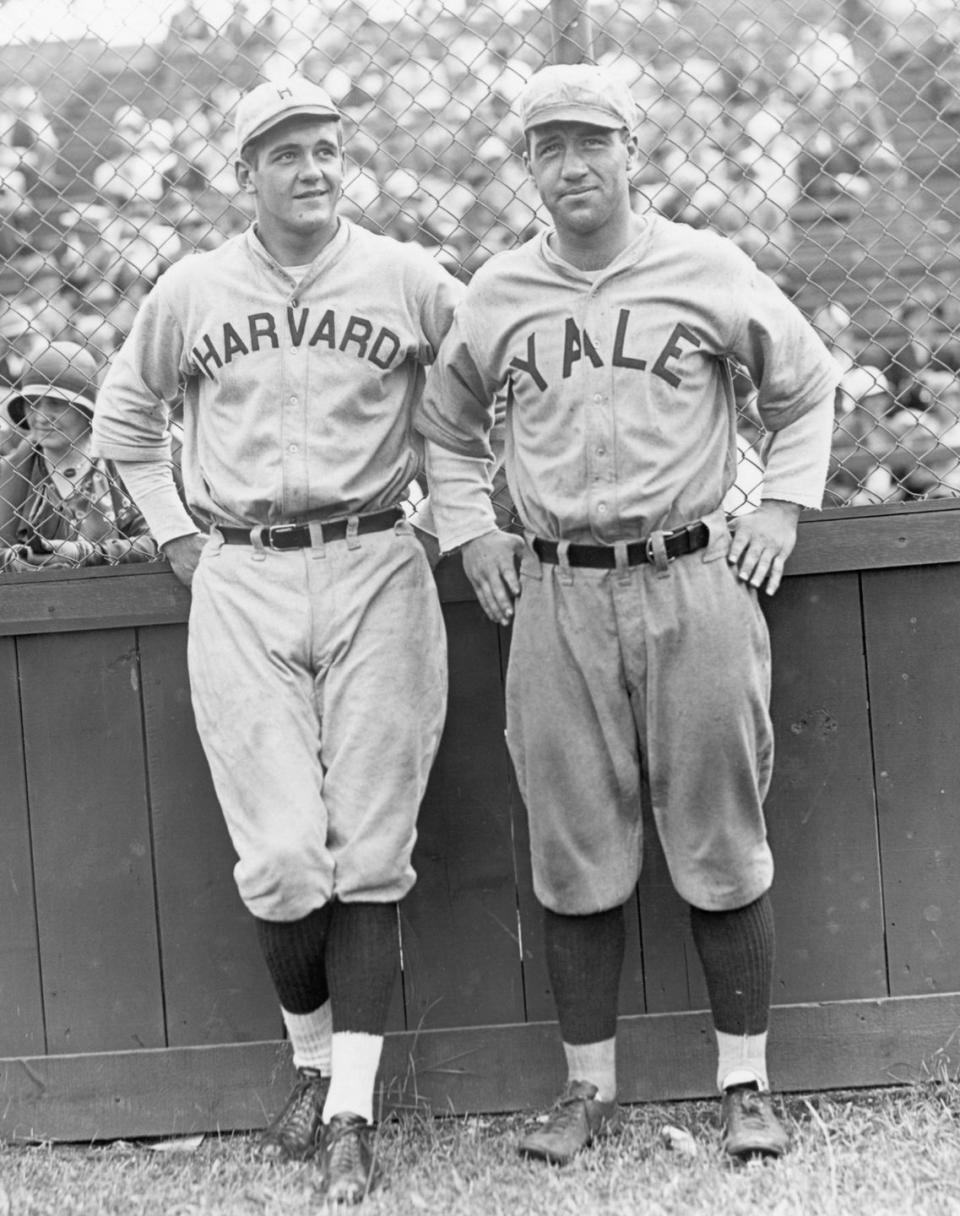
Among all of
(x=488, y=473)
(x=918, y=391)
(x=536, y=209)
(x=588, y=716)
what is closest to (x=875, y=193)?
(x=918, y=391)

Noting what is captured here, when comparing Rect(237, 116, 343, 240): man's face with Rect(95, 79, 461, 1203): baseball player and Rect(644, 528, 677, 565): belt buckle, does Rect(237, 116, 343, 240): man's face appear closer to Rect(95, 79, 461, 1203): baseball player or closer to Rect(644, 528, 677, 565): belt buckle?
Rect(95, 79, 461, 1203): baseball player

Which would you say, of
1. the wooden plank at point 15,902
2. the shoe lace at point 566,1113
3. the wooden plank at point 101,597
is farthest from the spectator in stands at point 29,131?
the shoe lace at point 566,1113

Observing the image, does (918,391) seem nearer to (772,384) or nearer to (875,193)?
(875,193)

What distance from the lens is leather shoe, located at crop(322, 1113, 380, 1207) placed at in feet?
8.67

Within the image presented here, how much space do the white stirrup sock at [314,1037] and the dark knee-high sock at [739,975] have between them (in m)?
0.75

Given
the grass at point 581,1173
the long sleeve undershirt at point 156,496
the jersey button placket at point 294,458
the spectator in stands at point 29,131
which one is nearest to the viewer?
the grass at point 581,1173

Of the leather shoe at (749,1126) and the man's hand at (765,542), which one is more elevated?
the man's hand at (765,542)

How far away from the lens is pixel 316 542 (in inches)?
113

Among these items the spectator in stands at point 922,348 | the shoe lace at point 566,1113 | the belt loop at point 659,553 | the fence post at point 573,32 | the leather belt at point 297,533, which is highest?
the fence post at point 573,32

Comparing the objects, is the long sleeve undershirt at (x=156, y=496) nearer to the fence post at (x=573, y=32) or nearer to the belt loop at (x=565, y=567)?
the belt loop at (x=565, y=567)

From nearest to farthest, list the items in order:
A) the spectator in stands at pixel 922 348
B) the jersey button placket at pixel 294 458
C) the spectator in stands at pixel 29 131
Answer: the jersey button placket at pixel 294 458, the spectator in stands at pixel 922 348, the spectator in stands at pixel 29 131

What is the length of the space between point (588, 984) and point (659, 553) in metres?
0.87

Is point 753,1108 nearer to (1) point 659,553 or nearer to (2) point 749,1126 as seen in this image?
(2) point 749,1126

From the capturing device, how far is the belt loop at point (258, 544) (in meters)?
2.87
